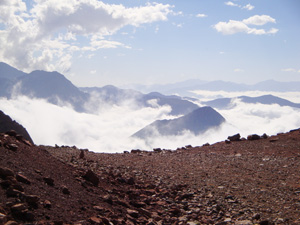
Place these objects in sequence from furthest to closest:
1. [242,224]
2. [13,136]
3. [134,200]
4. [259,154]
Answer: [259,154] < [13,136] < [134,200] < [242,224]

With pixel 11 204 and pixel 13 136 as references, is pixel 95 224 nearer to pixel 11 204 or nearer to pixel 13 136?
pixel 11 204

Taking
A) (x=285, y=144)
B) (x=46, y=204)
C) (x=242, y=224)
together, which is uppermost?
(x=285, y=144)

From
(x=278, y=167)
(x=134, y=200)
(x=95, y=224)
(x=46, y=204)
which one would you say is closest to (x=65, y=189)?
(x=46, y=204)

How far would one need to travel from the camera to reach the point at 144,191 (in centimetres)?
1233

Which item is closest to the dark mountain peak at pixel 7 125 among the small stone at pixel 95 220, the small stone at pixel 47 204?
the small stone at pixel 47 204

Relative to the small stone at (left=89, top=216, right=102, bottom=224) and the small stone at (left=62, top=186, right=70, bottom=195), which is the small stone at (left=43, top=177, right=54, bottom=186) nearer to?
the small stone at (left=62, top=186, right=70, bottom=195)

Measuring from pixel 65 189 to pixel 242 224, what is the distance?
227 inches

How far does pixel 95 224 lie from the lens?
300 inches

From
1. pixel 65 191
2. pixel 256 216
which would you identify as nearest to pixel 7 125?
pixel 65 191

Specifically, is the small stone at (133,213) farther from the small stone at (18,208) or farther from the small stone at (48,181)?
the small stone at (18,208)

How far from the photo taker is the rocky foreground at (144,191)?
Answer: 305 inches

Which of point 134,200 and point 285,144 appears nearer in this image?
point 134,200

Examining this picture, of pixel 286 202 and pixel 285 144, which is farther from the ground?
pixel 285 144

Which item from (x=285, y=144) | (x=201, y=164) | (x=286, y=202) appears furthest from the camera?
(x=285, y=144)
